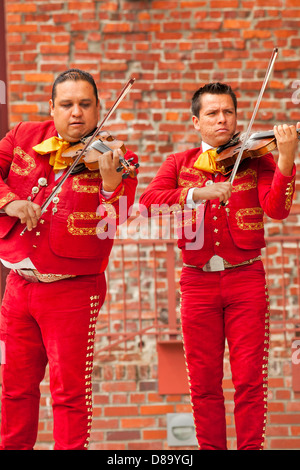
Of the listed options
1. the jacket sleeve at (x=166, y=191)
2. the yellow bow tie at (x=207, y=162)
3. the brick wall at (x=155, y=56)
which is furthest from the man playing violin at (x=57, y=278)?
the brick wall at (x=155, y=56)

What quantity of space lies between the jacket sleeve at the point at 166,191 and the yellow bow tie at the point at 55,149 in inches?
12.7

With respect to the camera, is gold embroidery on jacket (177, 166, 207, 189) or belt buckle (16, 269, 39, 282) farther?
gold embroidery on jacket (177, 166, 207, 189)

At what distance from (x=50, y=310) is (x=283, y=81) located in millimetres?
2659

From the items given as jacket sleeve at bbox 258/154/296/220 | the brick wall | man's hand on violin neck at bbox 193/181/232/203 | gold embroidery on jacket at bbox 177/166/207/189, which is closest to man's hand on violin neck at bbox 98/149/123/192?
man's hand on violin neck at bbox 193/181/232/203

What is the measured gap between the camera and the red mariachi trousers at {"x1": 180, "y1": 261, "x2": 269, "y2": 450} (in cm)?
243

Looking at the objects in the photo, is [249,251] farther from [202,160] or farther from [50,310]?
[50,310]

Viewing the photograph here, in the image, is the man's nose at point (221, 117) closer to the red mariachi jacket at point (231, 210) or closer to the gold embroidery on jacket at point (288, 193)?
the red mariachi jacket at point (231, 210)

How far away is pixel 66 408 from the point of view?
231cm

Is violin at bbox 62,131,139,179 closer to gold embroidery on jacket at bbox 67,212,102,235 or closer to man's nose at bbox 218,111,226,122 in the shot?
gold embroidery on jacket at bbox 67,212,102,235

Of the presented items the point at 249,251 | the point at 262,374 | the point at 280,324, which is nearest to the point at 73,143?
the point at 249,251

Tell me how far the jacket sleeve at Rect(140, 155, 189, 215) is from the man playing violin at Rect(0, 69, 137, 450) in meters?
0.17

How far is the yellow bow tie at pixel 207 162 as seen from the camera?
8.39ft

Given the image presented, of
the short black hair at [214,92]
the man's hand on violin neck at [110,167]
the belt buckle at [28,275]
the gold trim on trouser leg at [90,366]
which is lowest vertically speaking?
the gold trim on trouser leg at [90,366]

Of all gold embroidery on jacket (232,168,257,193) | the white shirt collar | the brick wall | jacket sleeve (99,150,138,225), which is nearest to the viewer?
jacket sleeve (99,150,138,225)
